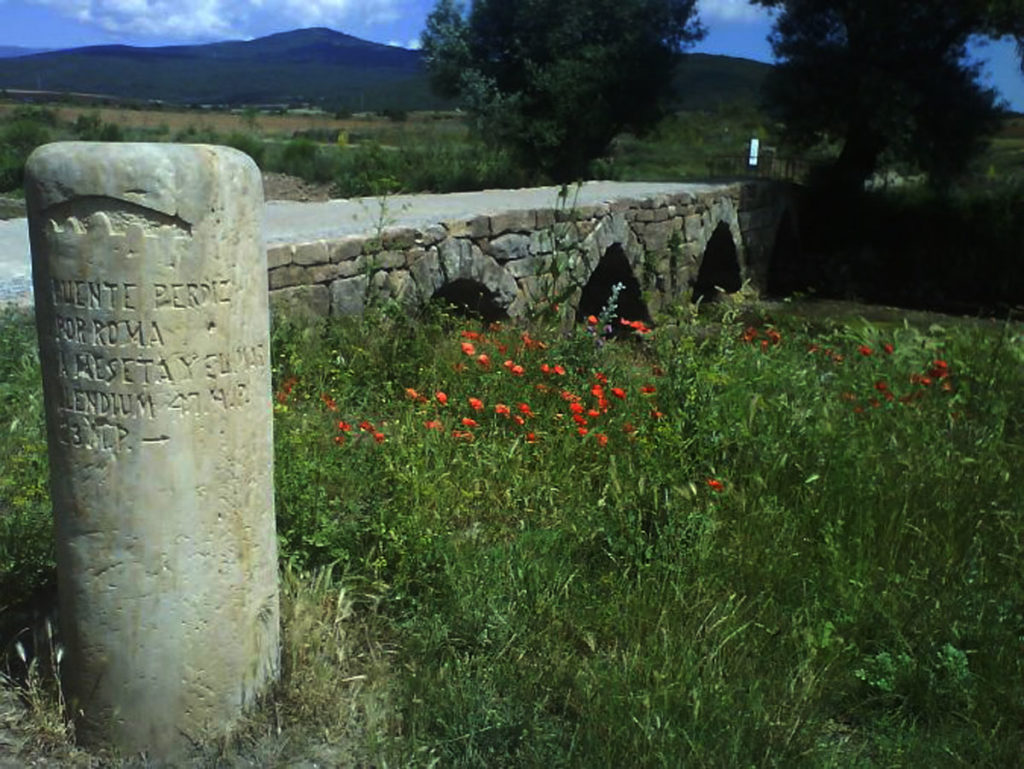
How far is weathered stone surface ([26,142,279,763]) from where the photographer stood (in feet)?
7.69

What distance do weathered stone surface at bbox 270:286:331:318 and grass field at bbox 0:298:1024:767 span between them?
3.19ft

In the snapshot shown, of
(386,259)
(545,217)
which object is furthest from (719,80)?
(386,259)

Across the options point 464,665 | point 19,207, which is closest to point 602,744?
point 464,665

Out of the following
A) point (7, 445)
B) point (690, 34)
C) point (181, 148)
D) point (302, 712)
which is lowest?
point (302, 712)

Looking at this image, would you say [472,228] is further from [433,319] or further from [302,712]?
[302,712]

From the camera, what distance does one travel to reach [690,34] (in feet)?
69.4

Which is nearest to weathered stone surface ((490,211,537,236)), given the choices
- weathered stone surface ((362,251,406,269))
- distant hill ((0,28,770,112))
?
weathered stone surface ((362,251,406,269))

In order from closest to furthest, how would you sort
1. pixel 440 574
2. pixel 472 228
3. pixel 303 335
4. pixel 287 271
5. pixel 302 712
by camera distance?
1. pixel 302 712
2. pixel 440 574
3. pixel 303 335
4. pixel 287 271
5. pixel 472 228

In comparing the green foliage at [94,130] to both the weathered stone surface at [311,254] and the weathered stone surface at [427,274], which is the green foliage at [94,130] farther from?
the weathered stone surface at [311,254]

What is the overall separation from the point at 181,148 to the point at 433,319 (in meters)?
4.53

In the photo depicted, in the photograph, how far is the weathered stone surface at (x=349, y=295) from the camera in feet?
22.0

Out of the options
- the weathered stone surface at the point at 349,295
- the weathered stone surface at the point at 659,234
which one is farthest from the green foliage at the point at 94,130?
the weathered stone surface at the point at 349,295

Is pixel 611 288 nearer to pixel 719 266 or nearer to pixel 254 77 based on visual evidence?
pixel 719 266

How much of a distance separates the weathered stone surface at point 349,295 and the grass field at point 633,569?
4.84 ft
